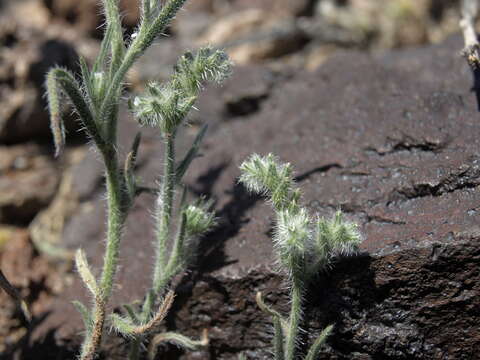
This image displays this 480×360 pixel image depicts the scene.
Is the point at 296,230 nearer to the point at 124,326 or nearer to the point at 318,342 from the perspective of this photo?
the point at 318,342

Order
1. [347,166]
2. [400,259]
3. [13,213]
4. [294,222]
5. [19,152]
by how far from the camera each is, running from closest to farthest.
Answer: [294,222], [400,259], [347,166], [13,213], [19,152]

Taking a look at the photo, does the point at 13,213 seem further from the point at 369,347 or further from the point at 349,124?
the point at 369,347

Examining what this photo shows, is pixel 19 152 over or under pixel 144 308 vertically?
under

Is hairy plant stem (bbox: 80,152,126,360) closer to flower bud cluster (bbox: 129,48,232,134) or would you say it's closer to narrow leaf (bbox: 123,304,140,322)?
narrow leaf (bbox: 123,304,140,322)

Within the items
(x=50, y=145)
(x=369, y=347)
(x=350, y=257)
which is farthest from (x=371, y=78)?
(x=50, y=145)

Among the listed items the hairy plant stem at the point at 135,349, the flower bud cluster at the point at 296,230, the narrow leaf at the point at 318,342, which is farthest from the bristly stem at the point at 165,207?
the narrow leaf at the point at 318,342

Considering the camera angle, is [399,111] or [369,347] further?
[399,111]

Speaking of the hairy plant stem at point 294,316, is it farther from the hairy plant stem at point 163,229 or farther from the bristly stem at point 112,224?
the bristly stem at point 112,224
